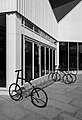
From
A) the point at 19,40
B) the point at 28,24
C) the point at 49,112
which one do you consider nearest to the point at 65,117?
the point at 49,112

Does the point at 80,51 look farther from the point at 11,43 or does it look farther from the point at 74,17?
the point at 11,43

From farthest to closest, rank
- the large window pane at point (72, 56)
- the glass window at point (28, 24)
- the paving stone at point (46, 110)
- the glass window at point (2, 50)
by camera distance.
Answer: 1. the large window pane at point (72, 56)
2. the glass window at point (28, 24)
3. the glass window at point (2, 50)
4. the paving stone at point (46, 110)

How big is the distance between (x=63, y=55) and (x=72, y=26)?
10.0 feet

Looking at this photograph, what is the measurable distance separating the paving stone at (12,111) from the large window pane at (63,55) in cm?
1181

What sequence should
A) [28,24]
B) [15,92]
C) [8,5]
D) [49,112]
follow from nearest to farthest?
[49,112] → [15,92] → [8,5] → [28,24]

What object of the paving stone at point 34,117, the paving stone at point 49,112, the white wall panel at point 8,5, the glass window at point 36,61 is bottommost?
the paving stone at point 49,112

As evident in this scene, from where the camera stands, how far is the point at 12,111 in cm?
471

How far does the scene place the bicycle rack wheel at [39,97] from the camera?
5207 mm

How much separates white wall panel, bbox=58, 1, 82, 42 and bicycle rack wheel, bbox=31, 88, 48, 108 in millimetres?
11971

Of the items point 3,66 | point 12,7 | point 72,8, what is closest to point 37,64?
point 3,66

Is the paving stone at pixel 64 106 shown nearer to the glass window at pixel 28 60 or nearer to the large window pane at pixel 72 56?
the glass window at pixel 28 60

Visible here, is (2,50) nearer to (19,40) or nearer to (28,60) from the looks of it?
(19,40)

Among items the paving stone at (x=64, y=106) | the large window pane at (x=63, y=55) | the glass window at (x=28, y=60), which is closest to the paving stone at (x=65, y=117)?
the paving stone at (x=64, y=106)

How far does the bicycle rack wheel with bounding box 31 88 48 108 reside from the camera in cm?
521
